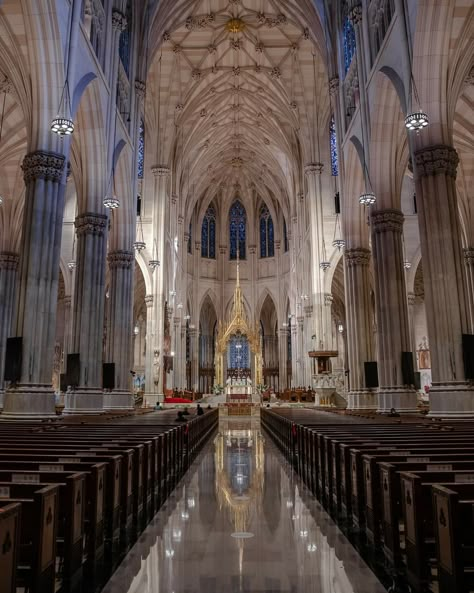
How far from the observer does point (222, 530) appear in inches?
197

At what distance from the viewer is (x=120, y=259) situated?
20.7 meters

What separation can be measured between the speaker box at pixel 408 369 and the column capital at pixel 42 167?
1120 centimetres

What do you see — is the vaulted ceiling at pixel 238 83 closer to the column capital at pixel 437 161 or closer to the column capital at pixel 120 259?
the column capital at pixel 120 259

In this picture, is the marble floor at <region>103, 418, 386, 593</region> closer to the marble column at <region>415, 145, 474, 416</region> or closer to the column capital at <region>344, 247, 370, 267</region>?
the marble column at <region>415, 145, 474, 416</region>

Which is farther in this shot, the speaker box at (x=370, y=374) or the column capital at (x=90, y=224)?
the speaker box at (x=370, y=374)

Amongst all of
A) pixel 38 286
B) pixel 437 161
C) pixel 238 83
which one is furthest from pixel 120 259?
pixel 238 83

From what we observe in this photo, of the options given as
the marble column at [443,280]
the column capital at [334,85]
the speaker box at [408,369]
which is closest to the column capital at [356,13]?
the column capital at [334,85]

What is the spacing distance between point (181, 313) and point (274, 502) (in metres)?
34.5

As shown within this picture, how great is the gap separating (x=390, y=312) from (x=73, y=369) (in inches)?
396

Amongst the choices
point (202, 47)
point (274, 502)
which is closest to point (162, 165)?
point (202, 47)

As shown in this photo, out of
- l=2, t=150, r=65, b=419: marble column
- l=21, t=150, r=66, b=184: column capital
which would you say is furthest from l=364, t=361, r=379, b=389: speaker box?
l=21, t=150, r=66, b=184: column capital

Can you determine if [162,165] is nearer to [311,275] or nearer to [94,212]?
[311,275]

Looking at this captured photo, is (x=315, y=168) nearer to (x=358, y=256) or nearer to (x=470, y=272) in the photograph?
(x=470, y=272)

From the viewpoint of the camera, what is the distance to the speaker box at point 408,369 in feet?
49.7
